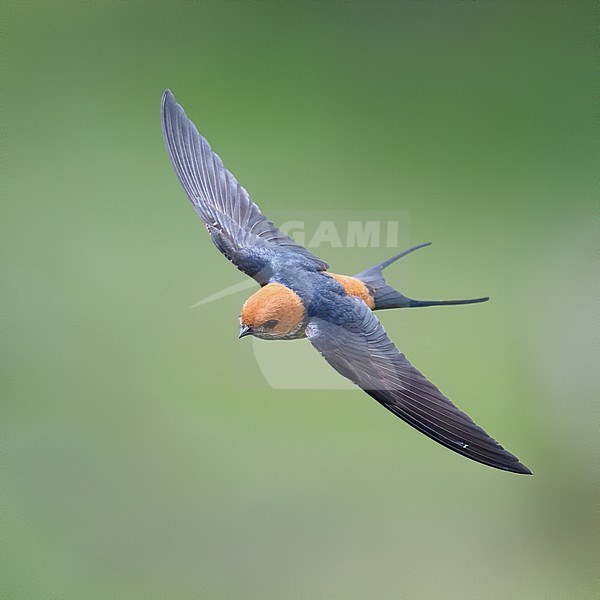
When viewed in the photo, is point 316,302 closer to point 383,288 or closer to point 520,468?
point 383,288

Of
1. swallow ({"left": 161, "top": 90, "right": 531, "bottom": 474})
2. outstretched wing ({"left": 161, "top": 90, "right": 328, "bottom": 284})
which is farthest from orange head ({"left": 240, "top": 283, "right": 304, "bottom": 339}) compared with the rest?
outstretched wing ({"left": 161, "top": 90, "right": 328, "bottom": 284})

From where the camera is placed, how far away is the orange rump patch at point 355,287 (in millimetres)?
1234

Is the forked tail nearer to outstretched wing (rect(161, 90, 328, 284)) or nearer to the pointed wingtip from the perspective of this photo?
outstretched wing (rect(161, 90, 328, 284))

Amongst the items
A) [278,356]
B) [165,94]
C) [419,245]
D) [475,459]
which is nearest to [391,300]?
[419,245]

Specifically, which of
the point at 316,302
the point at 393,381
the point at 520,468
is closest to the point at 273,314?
the point at 316,302

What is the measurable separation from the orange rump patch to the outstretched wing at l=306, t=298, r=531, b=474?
1.4 inches

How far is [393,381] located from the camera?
1108mm

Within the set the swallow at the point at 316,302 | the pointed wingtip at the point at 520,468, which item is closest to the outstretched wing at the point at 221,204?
the swallow at the point at 316,302

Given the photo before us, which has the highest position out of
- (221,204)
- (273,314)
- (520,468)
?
(221,204)

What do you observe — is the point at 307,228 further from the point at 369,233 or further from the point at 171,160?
the point at 171,160

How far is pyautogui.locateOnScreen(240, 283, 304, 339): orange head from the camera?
44.1 inches

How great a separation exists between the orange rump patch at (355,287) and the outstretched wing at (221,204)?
0.07 m

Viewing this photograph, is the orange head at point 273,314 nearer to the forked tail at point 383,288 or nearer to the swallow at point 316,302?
the swallow at point 316,302

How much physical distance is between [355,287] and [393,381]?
0.19 meters
